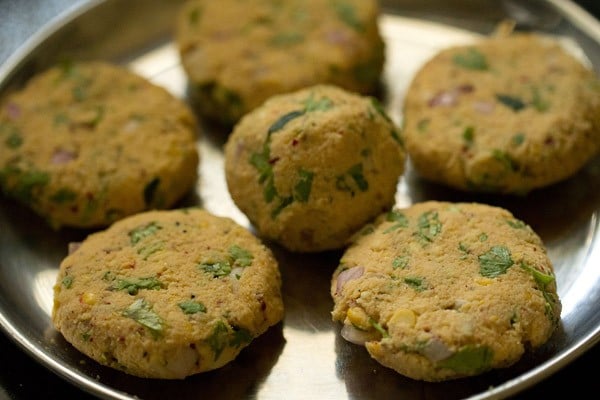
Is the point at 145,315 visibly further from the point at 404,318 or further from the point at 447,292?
the point at 447,292

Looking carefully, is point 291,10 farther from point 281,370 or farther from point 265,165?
point 281,370

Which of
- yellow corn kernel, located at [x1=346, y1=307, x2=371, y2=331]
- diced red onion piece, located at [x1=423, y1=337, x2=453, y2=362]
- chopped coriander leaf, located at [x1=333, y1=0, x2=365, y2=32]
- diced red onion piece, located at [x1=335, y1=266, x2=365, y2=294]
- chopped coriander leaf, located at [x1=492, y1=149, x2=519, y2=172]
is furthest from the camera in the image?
chopped coriander leaf, located at [x1=333, y1=0, x2=365, y2=32]

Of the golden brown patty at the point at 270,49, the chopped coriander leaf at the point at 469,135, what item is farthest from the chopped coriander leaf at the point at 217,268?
the chopped coriander leaf at the point at 469,135

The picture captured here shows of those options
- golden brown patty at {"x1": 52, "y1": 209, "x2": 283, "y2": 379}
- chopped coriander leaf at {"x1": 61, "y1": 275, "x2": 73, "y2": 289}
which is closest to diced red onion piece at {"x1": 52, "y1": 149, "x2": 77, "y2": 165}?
golden brown patty at {"x1": 52, "y1": 209, "x2": 283, "y2": 379}

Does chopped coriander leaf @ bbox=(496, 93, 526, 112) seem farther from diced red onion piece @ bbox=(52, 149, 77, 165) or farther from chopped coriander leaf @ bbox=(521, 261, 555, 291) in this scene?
diced red onion piece @ bbox=(52, 149, 77, 165)

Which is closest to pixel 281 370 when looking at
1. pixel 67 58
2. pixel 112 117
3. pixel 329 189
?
pixel 329 189

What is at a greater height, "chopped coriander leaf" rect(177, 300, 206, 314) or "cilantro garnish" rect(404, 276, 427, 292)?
"chopped coriander leaf" rect(177, 300, 206, 314)

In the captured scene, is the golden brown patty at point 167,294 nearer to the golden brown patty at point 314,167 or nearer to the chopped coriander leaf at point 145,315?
the chopped coriander leaf at point 145,315

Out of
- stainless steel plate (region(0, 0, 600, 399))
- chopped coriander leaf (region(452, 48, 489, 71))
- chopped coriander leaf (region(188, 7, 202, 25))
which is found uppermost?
chopped coriander leaf (region(188, 7, 202, 25))
